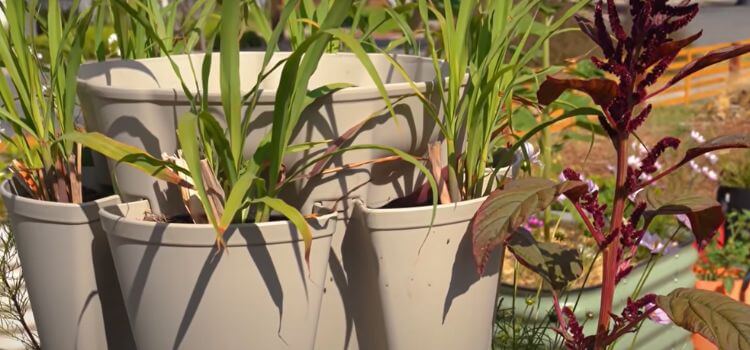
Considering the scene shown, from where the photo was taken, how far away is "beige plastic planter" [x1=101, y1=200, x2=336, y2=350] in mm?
1113

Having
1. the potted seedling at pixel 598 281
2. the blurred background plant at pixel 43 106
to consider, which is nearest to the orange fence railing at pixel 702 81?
the potted seedling at pixel 598 281

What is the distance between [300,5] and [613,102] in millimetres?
726

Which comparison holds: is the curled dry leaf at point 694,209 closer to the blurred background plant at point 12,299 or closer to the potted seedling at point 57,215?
the potted seedling at point 57,215

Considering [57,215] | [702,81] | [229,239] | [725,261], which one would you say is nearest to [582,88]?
[229,239]

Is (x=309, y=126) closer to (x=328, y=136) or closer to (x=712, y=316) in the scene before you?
(x=328, y=136)

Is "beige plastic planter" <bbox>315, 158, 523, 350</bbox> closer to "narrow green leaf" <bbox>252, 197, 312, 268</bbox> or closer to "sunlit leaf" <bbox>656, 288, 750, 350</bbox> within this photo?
"narrow green leaf" <bbox>252, 197, 312, 268</bbox>

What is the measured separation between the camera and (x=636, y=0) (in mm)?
1154

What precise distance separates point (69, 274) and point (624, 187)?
75 centimetres

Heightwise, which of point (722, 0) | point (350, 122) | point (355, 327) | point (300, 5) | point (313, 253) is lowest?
point (722, 0)

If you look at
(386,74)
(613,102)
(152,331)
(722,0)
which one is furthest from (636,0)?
(722,0)

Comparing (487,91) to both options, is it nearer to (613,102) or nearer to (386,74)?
(613,102)

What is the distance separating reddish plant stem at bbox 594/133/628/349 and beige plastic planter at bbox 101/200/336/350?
375 mm

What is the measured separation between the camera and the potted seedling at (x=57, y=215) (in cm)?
129

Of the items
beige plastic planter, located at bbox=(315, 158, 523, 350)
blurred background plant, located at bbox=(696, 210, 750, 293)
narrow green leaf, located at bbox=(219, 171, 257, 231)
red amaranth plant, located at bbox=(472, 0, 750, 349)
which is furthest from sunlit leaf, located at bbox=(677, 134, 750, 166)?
blurred background plant, located at bbox=(696, 210, 750, 293)
